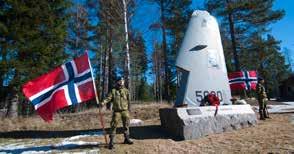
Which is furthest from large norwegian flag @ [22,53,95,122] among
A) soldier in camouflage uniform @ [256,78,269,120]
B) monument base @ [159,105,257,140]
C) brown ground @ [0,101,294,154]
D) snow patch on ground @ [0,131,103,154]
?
soldier in camouflage uniform @ [256,78,269,120]

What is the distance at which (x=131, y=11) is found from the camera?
2061 cm

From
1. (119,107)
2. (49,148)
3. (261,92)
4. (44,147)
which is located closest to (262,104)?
(261,92)

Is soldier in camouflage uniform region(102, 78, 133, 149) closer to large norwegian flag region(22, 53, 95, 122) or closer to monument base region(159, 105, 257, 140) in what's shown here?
large norwegian flag region(22, 53, 95, 122)

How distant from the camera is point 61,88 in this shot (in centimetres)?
894

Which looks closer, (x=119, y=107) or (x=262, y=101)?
(x=119, y=107)

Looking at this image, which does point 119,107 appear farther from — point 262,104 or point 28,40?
point 28,40

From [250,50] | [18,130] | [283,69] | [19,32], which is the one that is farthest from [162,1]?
[283,69]

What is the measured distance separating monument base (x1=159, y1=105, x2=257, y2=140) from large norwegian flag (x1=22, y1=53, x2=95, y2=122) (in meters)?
2.55

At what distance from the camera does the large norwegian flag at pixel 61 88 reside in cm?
873

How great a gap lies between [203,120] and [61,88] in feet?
13.3

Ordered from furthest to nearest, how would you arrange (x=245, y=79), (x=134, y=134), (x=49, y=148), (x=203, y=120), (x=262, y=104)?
(x=245, y=79) < (x=262, y=104) < (x=134, y=134) < (x=203, y=120) < (x=49, y=148)

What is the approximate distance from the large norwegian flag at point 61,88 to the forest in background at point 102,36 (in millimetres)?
6880

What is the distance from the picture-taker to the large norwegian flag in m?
8.73

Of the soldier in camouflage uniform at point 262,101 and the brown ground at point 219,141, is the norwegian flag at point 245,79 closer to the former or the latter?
the soldier in camouflage uniform at point 262,101
